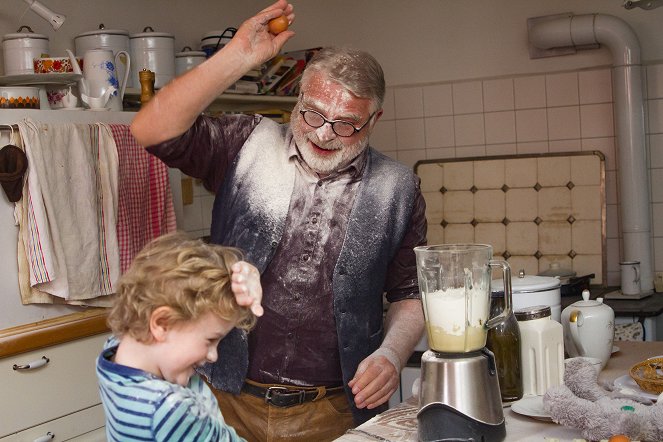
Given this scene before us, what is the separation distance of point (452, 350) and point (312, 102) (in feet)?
2.54

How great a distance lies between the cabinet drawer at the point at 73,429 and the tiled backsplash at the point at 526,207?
180 cm

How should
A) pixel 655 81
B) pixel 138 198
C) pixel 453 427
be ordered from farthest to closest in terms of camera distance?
pixel 655 81, pixel 138 198, pixel 453 427

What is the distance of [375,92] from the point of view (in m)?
2.29

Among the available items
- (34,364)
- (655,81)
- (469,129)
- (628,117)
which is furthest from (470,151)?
(34,364)

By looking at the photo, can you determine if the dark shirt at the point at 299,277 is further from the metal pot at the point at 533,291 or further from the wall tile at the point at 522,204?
the wall tile at the point at 522,204

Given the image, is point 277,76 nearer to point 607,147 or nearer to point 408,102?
point 408,102

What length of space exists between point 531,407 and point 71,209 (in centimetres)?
176

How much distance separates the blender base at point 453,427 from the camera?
1661 millimetres

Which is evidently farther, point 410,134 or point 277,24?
point 410,134

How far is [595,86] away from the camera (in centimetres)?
400

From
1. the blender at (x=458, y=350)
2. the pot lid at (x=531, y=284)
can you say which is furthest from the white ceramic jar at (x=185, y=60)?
the blender at (x=458, y=350)

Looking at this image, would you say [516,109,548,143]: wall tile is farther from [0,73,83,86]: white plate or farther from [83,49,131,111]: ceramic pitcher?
[0,73,83,86]: white plate

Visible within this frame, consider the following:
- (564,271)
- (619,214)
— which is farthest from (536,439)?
(619,214)

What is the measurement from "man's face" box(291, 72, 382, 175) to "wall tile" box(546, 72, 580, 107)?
2019 mm
